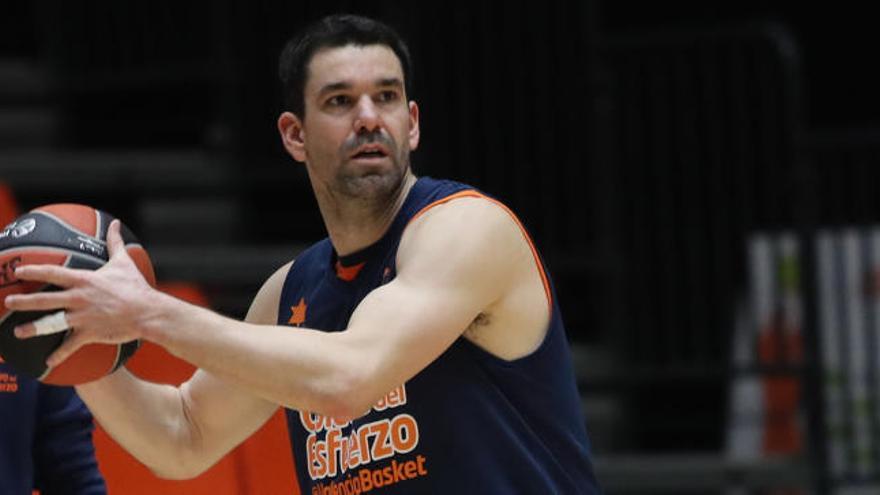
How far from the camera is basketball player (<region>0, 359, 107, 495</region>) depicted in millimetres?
4168

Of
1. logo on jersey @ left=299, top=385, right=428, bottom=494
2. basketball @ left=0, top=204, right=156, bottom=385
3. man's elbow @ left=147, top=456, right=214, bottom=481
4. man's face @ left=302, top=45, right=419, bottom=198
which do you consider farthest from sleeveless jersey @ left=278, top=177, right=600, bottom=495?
basketball @ left=0, top=204, right=156, bottom=385

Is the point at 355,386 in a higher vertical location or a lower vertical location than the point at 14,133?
lower

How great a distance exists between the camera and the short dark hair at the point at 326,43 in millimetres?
4078

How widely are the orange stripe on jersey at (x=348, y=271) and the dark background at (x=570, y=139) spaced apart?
4.34 meters

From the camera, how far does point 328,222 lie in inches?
167

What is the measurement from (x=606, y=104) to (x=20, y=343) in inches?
215

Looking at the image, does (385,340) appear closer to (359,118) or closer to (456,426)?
(456,426)

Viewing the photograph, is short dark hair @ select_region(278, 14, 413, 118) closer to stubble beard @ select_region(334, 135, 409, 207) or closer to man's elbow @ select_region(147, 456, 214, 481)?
stubble beard @ select_region(334, 135, 409, 207)

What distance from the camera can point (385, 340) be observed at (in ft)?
12.0

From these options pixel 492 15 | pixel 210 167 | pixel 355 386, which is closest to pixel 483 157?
pixel 492 15

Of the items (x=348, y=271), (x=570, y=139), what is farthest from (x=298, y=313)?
(x=570, y=139)

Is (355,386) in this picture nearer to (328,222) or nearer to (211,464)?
(328,222)

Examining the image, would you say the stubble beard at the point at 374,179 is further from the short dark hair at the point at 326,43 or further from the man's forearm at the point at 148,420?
the man's forearm at the point at 148,420

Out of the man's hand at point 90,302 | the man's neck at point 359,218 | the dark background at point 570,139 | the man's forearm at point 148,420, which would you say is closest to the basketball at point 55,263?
the man's hand at point 90,302
